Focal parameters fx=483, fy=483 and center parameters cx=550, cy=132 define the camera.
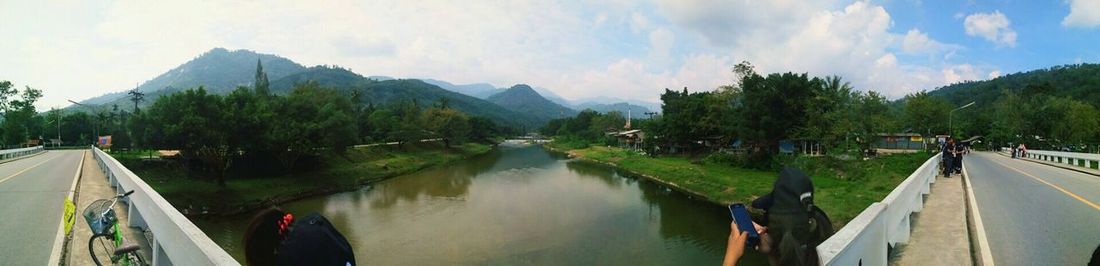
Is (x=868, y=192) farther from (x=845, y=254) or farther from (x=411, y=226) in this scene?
(x=845, y=254)

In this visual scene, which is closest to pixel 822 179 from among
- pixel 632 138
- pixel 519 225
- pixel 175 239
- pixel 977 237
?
pixel 519 225

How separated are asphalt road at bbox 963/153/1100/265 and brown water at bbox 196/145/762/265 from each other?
624 centimetres

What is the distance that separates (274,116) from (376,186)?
7330mm

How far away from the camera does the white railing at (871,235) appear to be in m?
2.54

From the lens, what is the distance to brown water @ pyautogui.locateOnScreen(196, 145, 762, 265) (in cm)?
1519

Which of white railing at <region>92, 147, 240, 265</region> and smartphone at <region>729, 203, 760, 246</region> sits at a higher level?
smartphone at <region>729, 203, 760, 246</region>

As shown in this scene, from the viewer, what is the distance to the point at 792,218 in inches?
86.7

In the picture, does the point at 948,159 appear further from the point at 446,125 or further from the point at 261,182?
the point at 446,125

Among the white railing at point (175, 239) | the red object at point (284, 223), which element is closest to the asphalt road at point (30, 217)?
the white railing at point (175, 239)

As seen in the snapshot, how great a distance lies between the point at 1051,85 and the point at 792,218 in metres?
85.6

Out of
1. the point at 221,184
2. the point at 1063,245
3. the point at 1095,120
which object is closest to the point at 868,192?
the point at 1063,245

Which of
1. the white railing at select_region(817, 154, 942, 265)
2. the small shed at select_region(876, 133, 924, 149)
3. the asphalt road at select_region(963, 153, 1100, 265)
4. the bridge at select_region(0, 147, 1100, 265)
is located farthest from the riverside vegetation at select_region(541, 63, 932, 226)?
the white railing at select_region(817, 154, 942, 265)

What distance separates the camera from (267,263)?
2.20 m

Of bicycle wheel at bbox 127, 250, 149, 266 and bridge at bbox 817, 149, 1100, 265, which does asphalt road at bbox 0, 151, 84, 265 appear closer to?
bicycle wheel at bbox 127, 250, 149, 266
